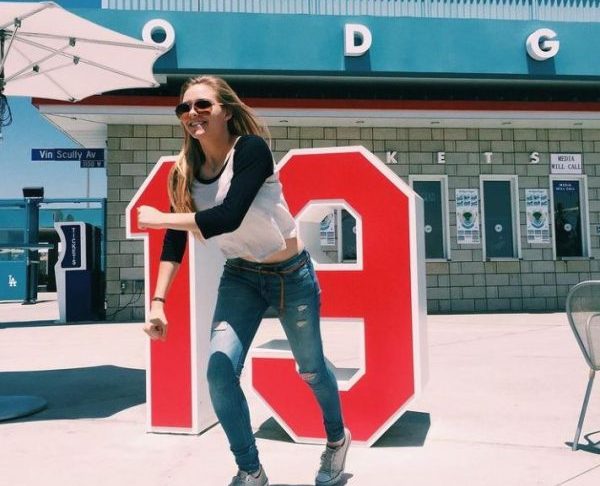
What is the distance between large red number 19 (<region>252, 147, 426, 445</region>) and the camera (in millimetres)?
3201

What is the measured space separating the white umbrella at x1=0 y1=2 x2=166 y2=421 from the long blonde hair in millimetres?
2667

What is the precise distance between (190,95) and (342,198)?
1.45 m

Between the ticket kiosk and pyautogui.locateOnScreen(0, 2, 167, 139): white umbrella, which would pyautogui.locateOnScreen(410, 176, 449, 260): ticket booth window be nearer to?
the ticket kiosk

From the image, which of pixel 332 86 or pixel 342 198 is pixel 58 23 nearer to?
pixel 342 198

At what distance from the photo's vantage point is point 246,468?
7.39 ft

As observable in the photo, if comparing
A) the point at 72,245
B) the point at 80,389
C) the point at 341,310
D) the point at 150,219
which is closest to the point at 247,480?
the point at 150,219

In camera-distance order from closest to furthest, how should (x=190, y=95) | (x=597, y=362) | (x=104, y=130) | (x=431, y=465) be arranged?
1. (x=190, y=95)
2. (x=431, y=465)
3. (x=597, y=362)
4. (x=104, y=130)

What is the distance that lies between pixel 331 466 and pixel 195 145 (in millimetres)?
1521

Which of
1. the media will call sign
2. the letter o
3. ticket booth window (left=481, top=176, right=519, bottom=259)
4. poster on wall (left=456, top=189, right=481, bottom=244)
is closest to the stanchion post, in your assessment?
the letter o

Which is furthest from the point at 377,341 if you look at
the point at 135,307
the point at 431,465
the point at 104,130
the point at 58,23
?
the point at 104,130

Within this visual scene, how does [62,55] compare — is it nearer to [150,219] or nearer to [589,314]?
[150,219]

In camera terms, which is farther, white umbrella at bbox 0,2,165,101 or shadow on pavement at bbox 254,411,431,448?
white umbrella at bbox 0,2,165,101

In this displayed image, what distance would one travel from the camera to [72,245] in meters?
10.6

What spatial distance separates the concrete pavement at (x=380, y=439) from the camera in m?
2.75
